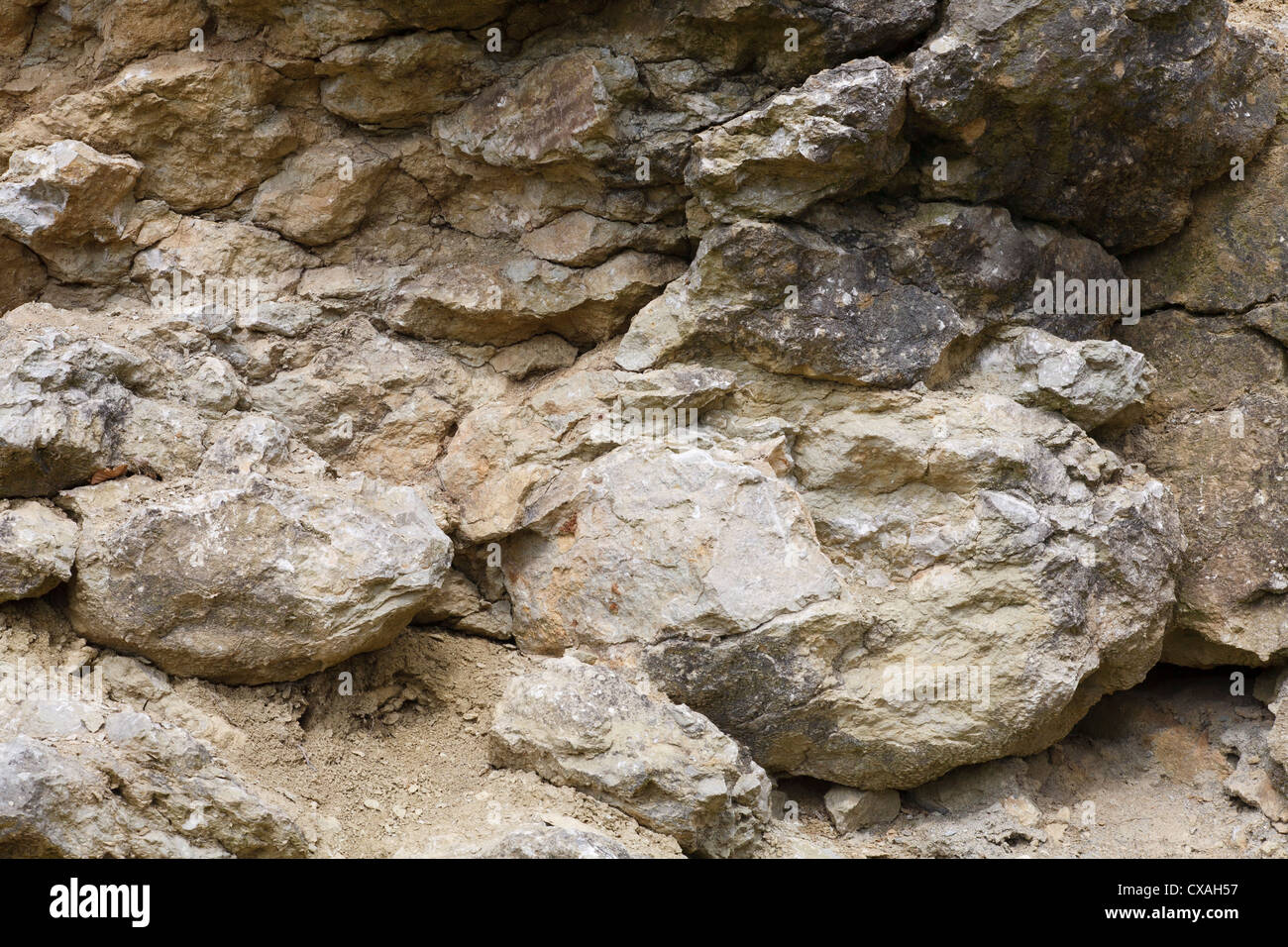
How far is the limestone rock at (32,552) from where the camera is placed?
4.63 metres

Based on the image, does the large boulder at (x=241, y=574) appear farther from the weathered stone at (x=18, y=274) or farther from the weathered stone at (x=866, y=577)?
the weathered stone at (x=18, y=274)

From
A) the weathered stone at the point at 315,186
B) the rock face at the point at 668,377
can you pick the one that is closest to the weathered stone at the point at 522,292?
the rock face at the point at 668,377

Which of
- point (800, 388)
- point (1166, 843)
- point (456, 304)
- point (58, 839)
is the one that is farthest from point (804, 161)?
point (58, 839)

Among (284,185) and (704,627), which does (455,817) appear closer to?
(704,627)

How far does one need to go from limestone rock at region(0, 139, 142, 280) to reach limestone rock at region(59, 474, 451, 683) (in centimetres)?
139

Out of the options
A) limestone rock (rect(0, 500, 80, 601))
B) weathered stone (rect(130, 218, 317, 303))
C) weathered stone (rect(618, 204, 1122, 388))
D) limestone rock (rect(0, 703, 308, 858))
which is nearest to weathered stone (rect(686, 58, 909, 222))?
weathered stone (rect(618, 204, 1122, 388))

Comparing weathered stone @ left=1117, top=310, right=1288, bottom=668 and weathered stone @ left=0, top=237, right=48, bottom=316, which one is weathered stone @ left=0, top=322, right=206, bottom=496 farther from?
weathered stone @ left=1117, top=310, right=1288, bottom=668

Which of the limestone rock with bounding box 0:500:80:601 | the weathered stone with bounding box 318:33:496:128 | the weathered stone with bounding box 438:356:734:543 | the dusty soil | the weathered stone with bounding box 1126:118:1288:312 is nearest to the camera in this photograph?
the limestone rock with bounding box 0:500:80:601

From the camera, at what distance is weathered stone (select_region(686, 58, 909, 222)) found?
5.38m

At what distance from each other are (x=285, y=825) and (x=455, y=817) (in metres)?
0.70

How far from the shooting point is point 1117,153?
231 inches

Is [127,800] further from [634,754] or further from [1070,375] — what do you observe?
[1070,375]

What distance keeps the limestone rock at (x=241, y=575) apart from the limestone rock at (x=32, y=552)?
0.07 meters

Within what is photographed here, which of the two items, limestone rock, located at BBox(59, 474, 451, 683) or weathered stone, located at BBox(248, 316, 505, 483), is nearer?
limestone rock, located at BBox(59, 474, 451, 683)
